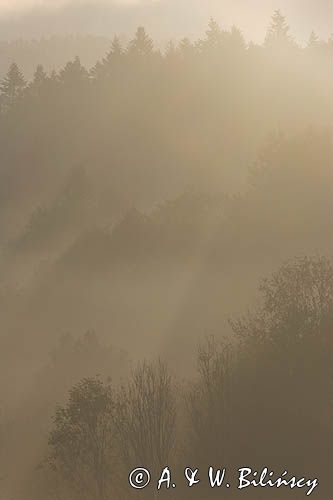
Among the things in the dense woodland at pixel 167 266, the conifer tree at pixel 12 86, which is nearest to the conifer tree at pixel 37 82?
the dense woodland at pixel 167 266

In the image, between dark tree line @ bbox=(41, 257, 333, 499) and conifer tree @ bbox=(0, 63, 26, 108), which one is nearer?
dark tree line @ bbox=(41, 257, 333, 499)

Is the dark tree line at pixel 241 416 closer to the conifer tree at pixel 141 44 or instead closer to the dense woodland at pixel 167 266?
the dense woodland at pixel 167 266

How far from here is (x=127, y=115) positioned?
108625mm

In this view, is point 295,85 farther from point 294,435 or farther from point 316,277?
point 294,435

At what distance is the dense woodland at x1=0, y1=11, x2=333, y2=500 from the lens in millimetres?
32531

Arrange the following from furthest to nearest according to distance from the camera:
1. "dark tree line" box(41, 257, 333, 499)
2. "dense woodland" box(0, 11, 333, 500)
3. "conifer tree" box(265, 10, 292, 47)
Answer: "conifer tree" box(265, 10, 292, 47) < "dense woodland" box(0, 11, 333, 500) < "dark tree line" box(41, 257, 333, 499)

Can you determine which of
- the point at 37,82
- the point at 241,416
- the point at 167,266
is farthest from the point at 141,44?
the point at 241,416

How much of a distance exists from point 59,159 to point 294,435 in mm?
79725

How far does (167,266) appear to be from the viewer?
69875 millimetres

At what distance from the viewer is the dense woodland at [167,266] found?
32.5 metres

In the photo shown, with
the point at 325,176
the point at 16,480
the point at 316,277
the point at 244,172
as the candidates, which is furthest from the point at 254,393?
the point at 244,172

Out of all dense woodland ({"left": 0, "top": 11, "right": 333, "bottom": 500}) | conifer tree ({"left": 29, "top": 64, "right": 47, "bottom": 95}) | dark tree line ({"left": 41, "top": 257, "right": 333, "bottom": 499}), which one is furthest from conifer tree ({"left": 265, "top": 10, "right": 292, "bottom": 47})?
dark tree line ({"left": 41, "top": 257, "right": 333, "bottom": 499})

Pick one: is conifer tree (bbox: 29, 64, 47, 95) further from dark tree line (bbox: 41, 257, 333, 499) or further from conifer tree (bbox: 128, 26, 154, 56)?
dark tree line (bbox: 41, 257, 333, 499)

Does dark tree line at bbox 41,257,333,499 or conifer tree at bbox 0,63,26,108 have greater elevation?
conifer tree at bbox 0,63,26,108
